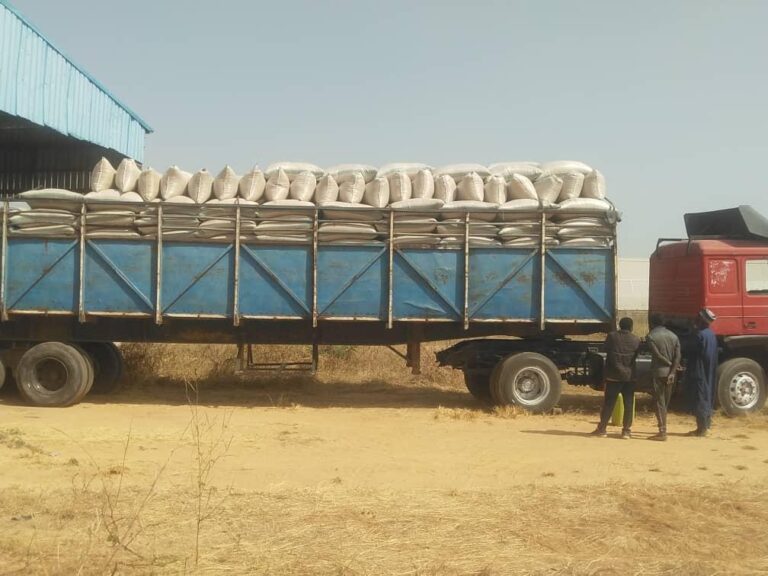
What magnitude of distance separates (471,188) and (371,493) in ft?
17.5

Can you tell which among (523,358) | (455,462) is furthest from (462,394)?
(455,462)

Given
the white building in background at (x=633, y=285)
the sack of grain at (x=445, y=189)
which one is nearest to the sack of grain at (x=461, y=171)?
the sack of grain at (x=445, y=189)

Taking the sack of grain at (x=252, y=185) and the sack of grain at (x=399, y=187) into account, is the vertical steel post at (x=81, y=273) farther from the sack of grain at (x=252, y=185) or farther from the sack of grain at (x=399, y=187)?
the sack of grain at (x=399, y=187)

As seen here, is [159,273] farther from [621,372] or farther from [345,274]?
[621,372]

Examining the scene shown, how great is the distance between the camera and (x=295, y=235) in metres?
10.2

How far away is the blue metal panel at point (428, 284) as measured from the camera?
10195mm

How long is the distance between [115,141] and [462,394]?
1014 centimetres

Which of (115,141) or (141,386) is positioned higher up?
(115,141)

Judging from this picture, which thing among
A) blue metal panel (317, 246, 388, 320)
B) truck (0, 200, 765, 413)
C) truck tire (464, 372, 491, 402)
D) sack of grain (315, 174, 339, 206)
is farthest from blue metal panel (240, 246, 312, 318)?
truck tire (464, 372, 491, 402)

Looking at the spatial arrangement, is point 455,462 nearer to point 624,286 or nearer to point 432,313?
point 432,313

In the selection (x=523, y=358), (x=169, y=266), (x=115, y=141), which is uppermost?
(x=115, y=141)

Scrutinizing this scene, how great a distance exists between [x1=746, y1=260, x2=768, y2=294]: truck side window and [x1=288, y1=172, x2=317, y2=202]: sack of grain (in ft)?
19.6

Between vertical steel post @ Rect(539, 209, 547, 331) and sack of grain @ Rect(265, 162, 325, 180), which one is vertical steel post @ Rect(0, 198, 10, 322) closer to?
sack of grain @ Rect(265, 162, 325, 180)

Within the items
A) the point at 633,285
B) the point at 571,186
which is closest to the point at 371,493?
the point at 571,186
